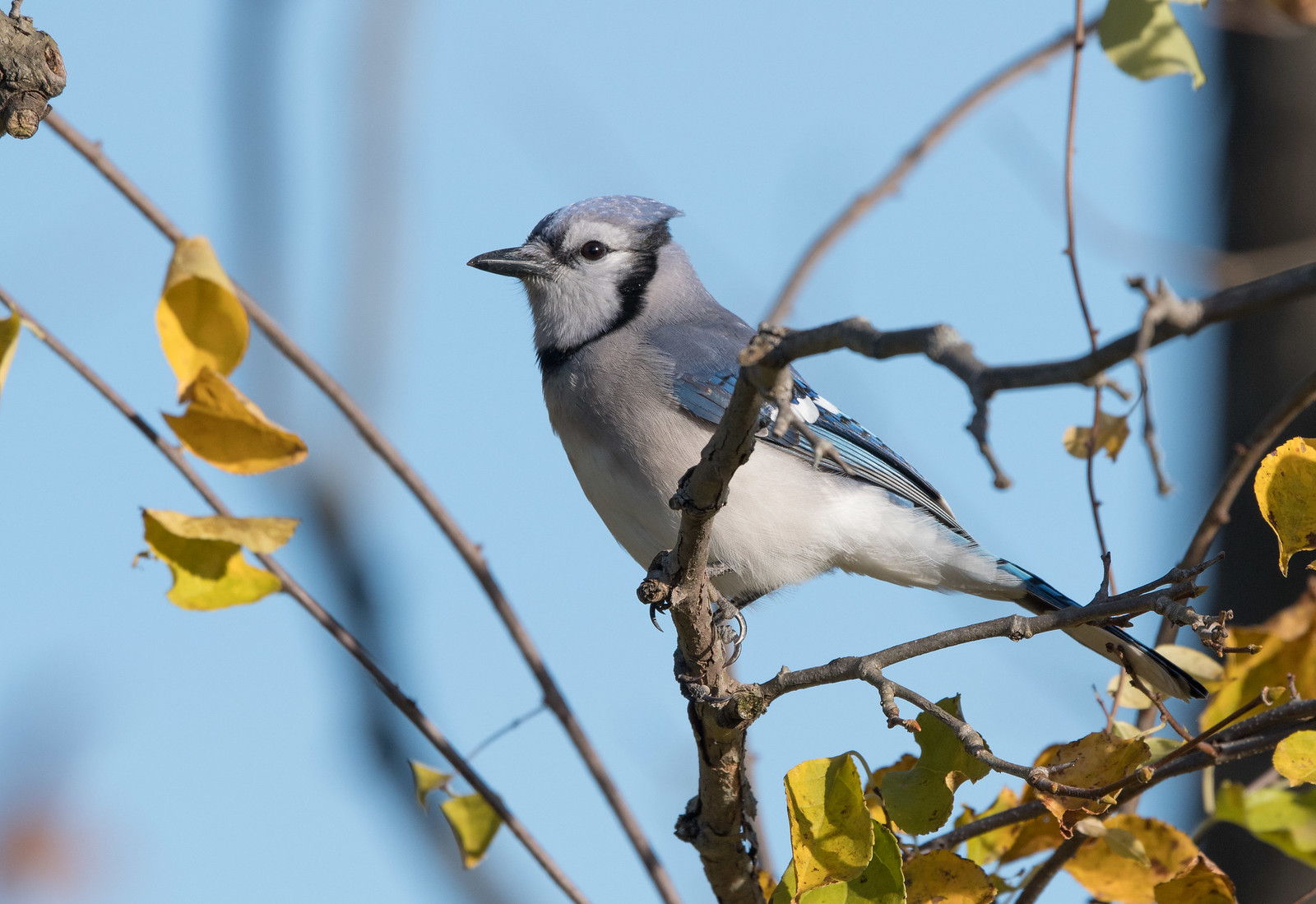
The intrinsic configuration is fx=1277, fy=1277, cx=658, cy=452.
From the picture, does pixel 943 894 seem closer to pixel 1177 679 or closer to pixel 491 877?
pixel 1177 679

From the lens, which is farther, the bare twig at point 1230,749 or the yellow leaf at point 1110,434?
the yellow leaf at point 1110,434

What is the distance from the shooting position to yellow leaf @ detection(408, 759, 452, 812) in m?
1.94

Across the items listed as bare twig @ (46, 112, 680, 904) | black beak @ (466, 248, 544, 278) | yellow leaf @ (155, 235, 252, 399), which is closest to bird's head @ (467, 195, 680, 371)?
black beak @ (466, 248, 544, 278)

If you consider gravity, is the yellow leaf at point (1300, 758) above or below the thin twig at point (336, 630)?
below

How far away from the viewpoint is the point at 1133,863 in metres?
1.67

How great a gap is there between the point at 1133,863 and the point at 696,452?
122cm

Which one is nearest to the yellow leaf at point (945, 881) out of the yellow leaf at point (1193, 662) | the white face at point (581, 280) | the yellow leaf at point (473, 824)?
the yellow leaf at point (1193, 662)

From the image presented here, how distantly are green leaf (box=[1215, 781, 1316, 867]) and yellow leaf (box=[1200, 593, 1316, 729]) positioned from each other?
148 mm

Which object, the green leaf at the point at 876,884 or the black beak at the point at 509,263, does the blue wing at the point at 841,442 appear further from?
the green leaf at the point at 876,884

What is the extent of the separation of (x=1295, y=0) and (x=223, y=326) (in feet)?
6.55

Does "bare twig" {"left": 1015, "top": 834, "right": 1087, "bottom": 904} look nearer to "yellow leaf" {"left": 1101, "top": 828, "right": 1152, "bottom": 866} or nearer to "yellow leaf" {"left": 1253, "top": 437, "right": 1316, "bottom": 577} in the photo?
"yellow leaf" {"left": 1101, "top": 828, "right": 1152, "bottom": 866}

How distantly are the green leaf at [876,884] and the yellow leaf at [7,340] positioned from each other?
3.25 ft

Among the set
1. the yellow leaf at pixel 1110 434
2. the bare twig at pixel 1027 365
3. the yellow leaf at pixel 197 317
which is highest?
the yellow leaf at pixel 197 317

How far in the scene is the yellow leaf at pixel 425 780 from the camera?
1940mm
